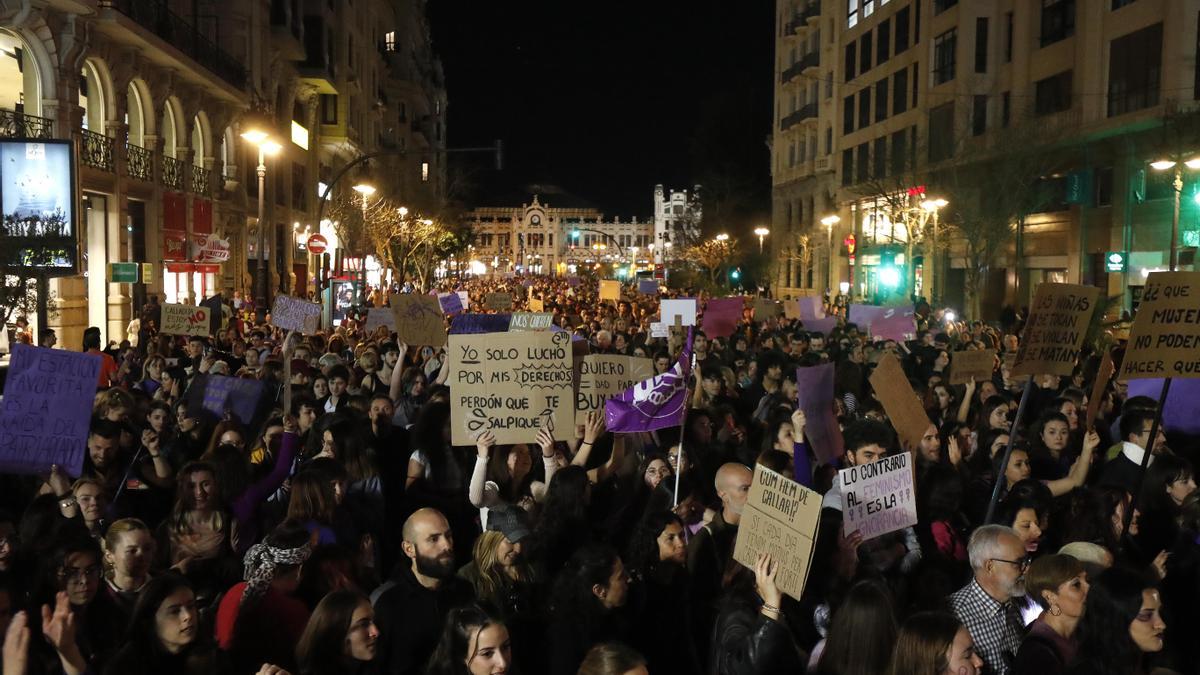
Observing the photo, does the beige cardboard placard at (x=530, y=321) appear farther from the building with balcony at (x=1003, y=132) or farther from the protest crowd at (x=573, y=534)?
the building with balcony at (x=1003, y=132)

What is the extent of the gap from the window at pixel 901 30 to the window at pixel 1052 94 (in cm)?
1201

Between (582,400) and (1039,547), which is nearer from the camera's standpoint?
(1039,547)

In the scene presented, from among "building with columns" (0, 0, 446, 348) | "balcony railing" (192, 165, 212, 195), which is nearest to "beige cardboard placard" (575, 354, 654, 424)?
"building with columns" (0, 0, 446, 348)

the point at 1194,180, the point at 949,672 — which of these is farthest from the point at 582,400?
the point at 1194,180

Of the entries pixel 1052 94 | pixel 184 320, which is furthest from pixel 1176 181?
pixel 184 320

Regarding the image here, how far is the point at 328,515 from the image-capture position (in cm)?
593

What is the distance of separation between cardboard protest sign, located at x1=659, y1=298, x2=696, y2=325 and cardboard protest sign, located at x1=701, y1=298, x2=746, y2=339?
0.29 m

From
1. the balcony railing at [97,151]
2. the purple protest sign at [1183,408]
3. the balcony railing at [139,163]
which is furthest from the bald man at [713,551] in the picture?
the balcony railing at [139,163]

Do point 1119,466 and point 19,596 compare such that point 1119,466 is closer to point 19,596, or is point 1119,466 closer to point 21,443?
point 19,596

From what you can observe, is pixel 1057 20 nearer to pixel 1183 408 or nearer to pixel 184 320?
pixel 1183 408

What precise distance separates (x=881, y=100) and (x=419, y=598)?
4989 cm

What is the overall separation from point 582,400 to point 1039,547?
348 cm

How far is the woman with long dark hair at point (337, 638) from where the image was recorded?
4.28 meters

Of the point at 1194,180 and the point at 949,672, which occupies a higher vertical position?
the point at 1194,180
